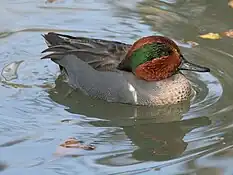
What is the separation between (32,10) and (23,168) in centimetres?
392

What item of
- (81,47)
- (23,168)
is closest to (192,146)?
(23,168)

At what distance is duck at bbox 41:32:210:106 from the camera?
6605 millimetres

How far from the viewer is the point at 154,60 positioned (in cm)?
663

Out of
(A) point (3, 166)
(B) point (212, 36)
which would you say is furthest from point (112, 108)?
(B) point (212, 36)

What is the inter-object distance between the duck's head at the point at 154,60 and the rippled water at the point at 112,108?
1.07ft

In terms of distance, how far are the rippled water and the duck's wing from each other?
1.02 feet

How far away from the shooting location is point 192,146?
5.82 m

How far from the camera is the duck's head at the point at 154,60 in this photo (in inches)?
258

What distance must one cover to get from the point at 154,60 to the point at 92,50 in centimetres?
69

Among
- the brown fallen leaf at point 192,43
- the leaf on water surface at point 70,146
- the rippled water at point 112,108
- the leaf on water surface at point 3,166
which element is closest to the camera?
the leaf on water surface at point 3,166

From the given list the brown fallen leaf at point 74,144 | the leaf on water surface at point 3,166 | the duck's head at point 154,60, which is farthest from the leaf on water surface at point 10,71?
the leaf on water surface at point 3,166

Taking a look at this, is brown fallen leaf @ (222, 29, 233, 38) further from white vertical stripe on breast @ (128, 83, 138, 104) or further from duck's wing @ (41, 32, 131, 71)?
white vertical stripe on breast @ (128, 83, 138, 104)

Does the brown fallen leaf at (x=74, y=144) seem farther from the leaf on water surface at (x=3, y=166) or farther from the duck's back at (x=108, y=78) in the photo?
the duck's back at (x=108, y=78)

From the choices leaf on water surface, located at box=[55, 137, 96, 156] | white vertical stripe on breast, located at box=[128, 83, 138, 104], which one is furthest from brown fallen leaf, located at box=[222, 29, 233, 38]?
leaf on water surface, located at box=[55, 137, 96, 156]
